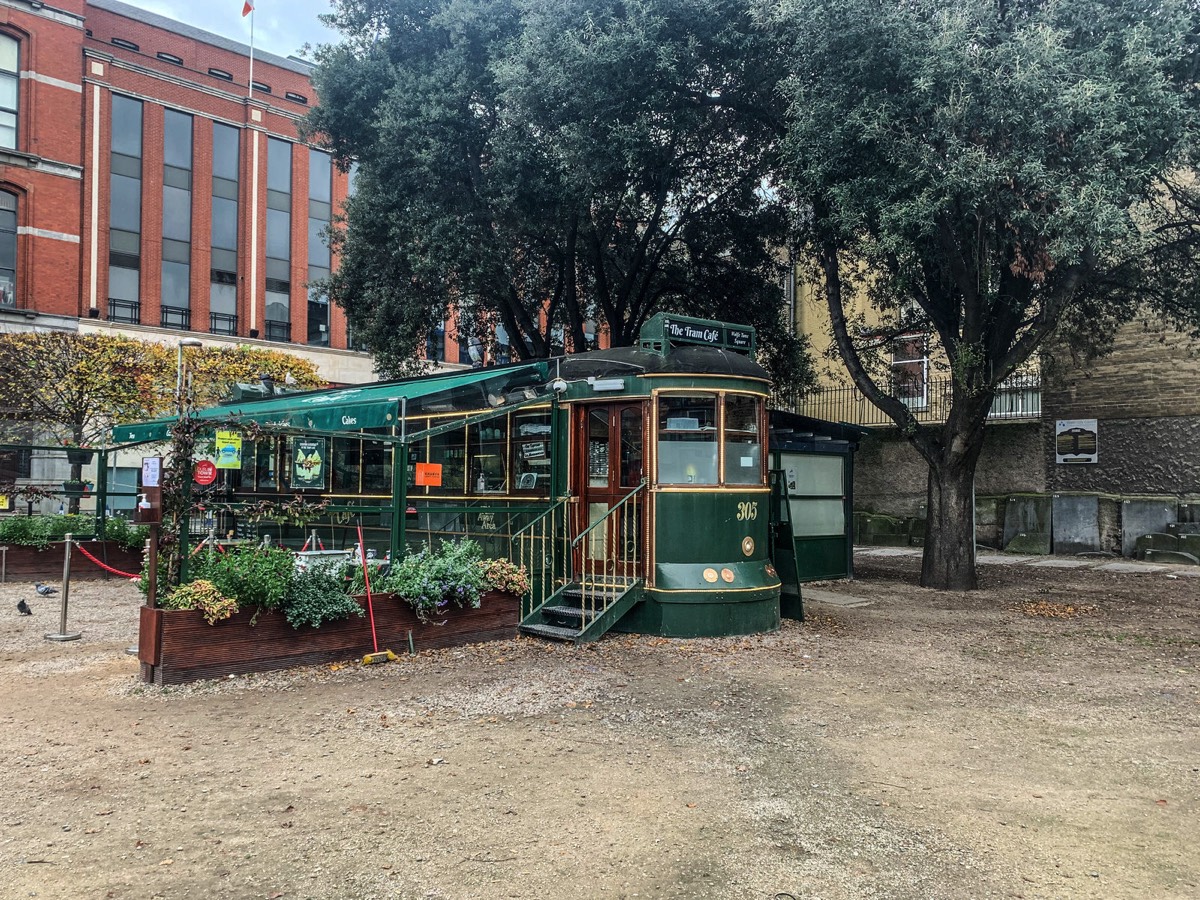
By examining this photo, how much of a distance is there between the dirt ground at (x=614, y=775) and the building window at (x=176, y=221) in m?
25.1

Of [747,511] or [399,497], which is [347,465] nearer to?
[399,497]

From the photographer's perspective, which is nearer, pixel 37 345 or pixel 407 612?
pixel 407 612

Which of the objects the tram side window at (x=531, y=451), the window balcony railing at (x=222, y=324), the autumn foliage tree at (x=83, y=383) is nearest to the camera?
the tram side window at (x=531, y=451)

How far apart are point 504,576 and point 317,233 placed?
96.0 feet

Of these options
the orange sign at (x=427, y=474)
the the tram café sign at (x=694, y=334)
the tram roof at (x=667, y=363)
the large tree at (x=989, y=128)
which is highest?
the large tree at (x=989, y=128)

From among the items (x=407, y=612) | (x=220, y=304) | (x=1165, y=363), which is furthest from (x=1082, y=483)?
(x=220, y=304)

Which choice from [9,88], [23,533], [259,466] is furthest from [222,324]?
[259,466]

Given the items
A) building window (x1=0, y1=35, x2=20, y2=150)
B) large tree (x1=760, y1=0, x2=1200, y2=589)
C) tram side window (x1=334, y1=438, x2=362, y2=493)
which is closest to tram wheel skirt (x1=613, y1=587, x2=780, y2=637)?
large tree (x1=760, y1=0, x2=1200, y2=589)

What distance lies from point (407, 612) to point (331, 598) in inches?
32.3

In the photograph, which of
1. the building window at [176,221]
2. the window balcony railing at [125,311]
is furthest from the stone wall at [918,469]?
the window balcony railing at [125,311]

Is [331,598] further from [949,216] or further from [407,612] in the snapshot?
[949,216]

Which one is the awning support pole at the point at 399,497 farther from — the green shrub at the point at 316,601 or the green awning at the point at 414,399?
the green awning at the point at 414,399

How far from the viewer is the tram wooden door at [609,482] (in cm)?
953

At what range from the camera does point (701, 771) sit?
522 cm
